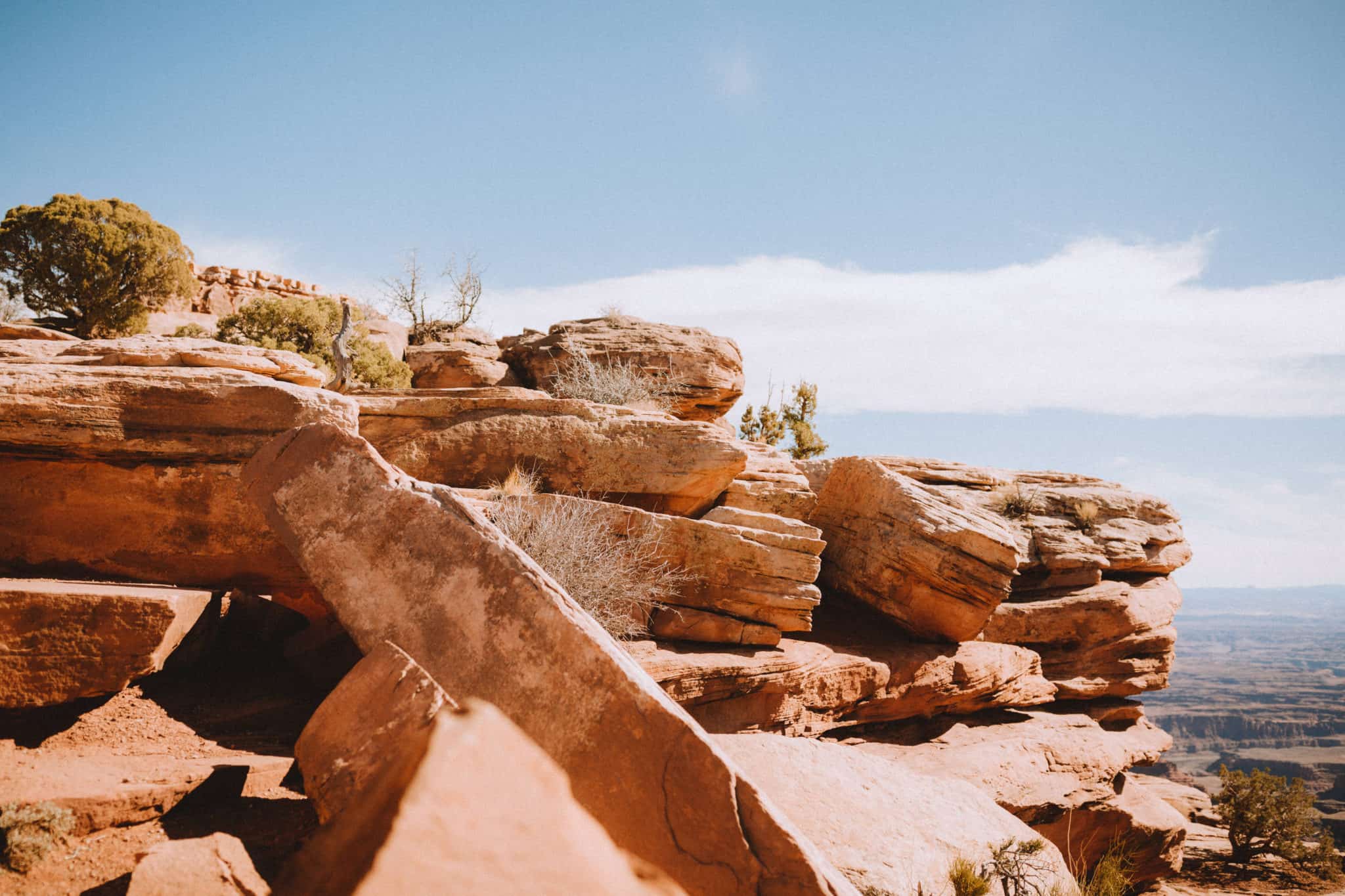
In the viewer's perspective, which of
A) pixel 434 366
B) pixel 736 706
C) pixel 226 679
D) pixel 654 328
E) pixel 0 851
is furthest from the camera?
pixel 434 366

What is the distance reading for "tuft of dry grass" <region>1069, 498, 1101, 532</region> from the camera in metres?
14.8

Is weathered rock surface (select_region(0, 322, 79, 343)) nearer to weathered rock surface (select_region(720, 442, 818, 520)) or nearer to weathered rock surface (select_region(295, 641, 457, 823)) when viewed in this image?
weathered rock surface (select_region(295, 641, 457, 823))

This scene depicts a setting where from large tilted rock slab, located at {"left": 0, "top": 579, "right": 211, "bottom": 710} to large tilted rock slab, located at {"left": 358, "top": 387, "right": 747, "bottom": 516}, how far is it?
4.11 meters

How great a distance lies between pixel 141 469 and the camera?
6.42 meters

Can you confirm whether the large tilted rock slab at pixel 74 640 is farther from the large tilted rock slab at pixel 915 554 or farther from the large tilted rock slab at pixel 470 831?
the large tilted rock slab at pixel 915 554

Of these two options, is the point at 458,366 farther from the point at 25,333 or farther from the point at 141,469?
the point at 141,469

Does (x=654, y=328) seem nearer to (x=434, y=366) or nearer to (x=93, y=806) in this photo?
(x=434, y=366)

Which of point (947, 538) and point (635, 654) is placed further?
point (947, 538)

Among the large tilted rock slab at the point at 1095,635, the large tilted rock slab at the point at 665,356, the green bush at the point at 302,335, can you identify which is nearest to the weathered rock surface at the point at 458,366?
the green bush at the point at 302,335

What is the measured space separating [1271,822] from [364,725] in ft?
65.2

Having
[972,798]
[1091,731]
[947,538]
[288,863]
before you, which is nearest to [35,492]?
[288,863]

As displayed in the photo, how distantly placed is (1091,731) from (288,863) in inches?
575

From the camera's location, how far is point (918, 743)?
10.9m

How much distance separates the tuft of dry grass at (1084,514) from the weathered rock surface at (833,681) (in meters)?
3.42
